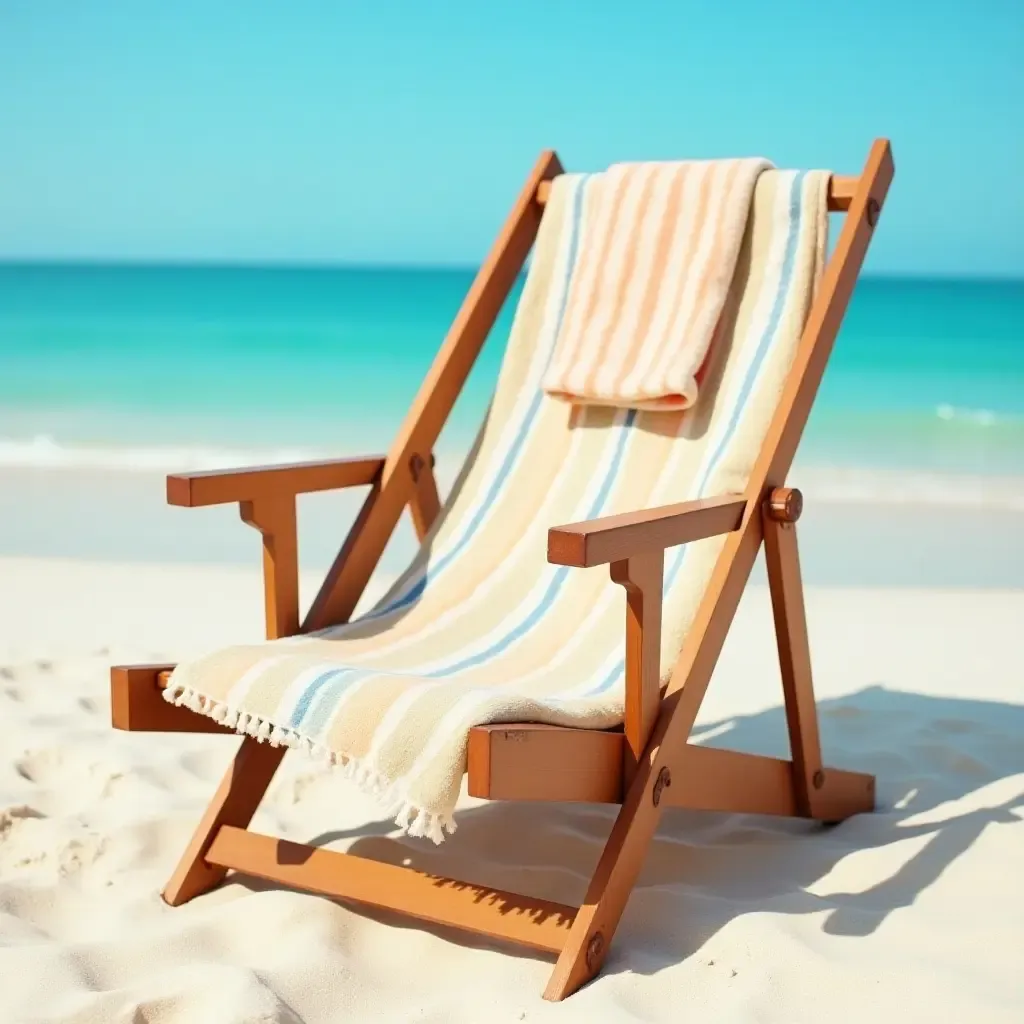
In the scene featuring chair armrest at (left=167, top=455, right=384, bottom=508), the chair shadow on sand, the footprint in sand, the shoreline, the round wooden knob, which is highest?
chair armrest at (left=167, top=455, right=384, bottom=508)

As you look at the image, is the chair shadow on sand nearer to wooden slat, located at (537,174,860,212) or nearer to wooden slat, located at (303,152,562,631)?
wooden slat, located at (303,152,562,631)

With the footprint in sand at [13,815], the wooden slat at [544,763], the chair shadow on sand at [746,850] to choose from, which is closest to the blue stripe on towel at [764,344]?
the wooden slat at [544,763]

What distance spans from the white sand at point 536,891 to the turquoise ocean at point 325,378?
553cm

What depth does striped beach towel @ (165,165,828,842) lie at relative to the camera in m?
2.09

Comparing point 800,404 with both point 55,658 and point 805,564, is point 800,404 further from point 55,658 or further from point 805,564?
point 805,564

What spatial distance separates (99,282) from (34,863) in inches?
1157

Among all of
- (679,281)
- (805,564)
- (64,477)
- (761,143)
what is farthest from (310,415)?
(761,143)

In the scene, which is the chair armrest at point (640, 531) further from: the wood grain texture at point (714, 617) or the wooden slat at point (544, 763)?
the wooden slat at point (544, 763)

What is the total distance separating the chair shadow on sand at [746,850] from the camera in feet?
7.80

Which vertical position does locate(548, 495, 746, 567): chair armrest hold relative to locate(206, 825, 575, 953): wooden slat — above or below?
above

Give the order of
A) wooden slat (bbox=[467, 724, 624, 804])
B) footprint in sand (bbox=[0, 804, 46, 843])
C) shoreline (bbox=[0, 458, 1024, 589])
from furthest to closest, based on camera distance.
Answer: shoreline (bbox=[0, 458, 1024, 589])
footprint in sand (bbox=[0, 804, 46, 843])
wooden slat (bbox=[467, 724, 624, 804])

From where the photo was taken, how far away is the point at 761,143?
31.2m

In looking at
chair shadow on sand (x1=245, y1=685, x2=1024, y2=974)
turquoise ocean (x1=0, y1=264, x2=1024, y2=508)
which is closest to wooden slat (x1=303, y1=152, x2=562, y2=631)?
chair shadow on sand (x1=245, y1=685, x2=1024, y2=974)

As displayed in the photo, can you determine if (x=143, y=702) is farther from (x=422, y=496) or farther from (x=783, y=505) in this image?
(x=783, y=505)
